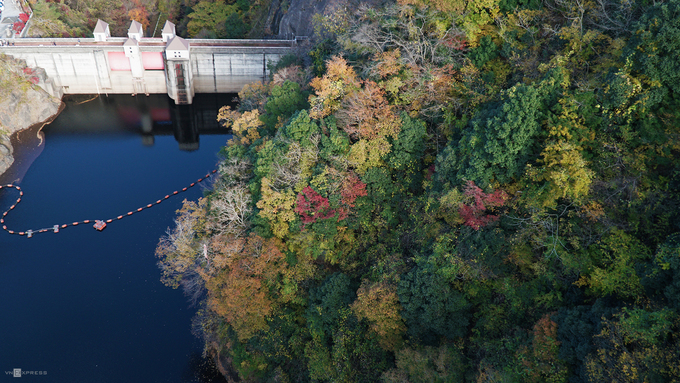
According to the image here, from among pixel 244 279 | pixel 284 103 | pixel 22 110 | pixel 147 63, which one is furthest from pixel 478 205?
pixel 22 110

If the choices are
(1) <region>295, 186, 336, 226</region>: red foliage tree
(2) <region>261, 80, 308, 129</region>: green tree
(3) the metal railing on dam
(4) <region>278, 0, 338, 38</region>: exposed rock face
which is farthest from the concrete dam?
(1) <region>295, 186, 336, 226</region>: red foliage tree

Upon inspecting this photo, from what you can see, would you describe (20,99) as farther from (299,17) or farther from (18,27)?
(299,17)

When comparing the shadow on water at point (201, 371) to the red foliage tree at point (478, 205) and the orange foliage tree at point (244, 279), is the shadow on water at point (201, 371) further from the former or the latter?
the red foliage tree at point (478, 205)

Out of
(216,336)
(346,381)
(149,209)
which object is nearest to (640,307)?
(346,381)

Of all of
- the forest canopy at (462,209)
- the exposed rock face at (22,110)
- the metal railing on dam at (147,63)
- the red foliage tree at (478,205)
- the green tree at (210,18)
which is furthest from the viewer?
the green tree at (210,18)

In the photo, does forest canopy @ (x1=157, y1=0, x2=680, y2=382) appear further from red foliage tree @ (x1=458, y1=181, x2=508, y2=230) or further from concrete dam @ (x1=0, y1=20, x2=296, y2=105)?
concrete dam @ (x1=0, y1=20, x2=296, y2=105)

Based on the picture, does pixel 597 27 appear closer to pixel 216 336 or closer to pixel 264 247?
pixel 264 247

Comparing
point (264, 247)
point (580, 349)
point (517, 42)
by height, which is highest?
point (517, 42)

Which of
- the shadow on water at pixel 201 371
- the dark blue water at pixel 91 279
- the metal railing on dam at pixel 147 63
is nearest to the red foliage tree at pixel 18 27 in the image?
the metal railing on dam at pixel 147 63
